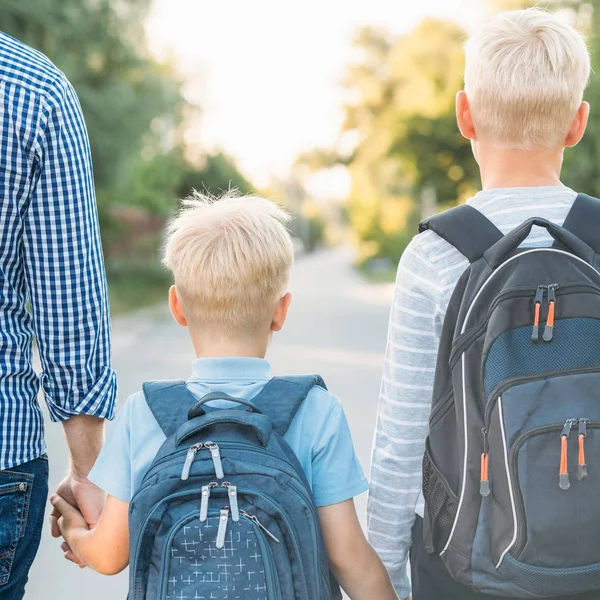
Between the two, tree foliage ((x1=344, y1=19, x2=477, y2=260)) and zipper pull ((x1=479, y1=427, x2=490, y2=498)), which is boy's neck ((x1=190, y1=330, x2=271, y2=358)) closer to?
zipper pull ((x1=479, y1=427, x2=490, y2=498))

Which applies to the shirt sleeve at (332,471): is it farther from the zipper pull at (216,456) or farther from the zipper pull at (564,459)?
the zipper pull at (564,459)

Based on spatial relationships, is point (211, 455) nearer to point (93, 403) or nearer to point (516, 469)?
point (93, 403)

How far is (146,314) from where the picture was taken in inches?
763

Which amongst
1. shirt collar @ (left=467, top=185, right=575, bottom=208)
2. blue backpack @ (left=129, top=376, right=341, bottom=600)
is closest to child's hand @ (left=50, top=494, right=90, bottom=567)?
blue backpack @ (left=129, top=376, right=341, bottom=600)

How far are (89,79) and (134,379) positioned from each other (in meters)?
9.84

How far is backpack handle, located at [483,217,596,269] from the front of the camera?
1.88 metres

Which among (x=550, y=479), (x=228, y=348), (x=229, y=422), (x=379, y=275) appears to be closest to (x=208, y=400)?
(x=229, y=422)

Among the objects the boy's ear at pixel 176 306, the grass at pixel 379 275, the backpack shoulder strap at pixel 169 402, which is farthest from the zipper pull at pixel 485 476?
the grass at pixel 379 275

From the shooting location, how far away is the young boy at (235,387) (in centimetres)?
196

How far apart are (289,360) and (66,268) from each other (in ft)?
32.9

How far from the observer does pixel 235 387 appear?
1.99 metres

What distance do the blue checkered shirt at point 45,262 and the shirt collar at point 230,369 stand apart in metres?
0.24

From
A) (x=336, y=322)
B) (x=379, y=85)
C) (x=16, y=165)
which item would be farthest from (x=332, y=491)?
(x=379, y=85)

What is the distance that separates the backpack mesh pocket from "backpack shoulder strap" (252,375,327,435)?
28 cm
